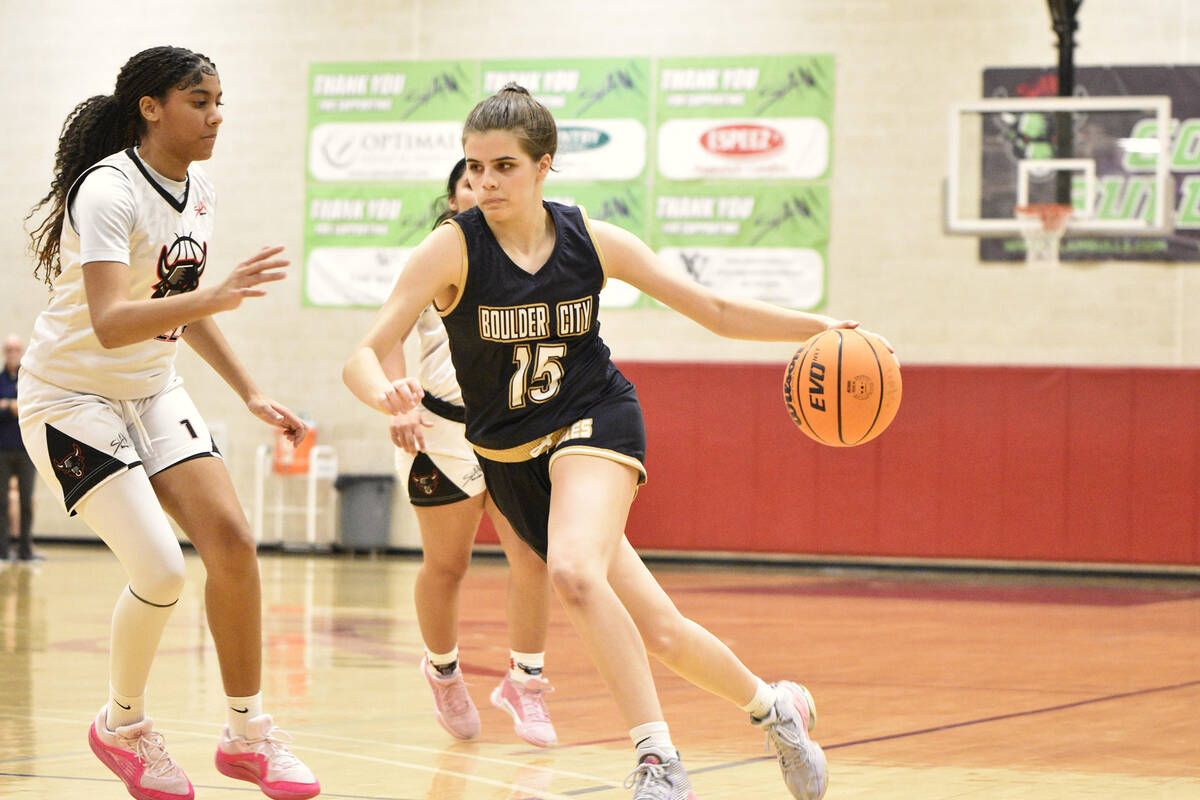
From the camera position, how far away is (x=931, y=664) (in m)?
6.79

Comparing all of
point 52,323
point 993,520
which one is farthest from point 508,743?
point 993,520

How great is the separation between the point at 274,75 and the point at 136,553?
12.2m

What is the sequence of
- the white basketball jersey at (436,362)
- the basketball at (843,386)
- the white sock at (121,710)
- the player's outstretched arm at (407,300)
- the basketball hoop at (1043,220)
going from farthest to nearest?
1. the basketball hoop at (1043,220)
2. the white basketball jersey at (436,362)
3. the basketball at (843,386)
4. the white sock at (121,710)
5. the player's outstretched arm at (407,300)

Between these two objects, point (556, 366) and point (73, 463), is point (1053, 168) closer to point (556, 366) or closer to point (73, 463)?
point (556, 366)

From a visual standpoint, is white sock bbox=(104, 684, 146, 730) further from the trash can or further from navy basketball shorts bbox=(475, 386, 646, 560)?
the trash can

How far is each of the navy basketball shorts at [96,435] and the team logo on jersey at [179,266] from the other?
271 mm

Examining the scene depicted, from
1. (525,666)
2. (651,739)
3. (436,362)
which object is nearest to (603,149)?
(436,362)

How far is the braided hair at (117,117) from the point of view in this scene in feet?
11.9

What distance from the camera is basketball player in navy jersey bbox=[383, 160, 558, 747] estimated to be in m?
4.69

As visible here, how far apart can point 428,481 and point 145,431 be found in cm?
132

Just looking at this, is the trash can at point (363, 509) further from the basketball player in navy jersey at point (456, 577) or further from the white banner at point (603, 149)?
the basketball player in navy jersey at point (456, 577)

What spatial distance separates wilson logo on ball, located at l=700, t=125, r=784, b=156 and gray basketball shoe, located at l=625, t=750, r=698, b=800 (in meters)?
11.1

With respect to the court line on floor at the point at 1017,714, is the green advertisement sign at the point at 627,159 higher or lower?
higher

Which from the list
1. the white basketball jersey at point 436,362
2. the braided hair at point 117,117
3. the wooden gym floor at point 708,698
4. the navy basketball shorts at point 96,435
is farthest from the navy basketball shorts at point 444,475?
the braided hair at point 117,117
